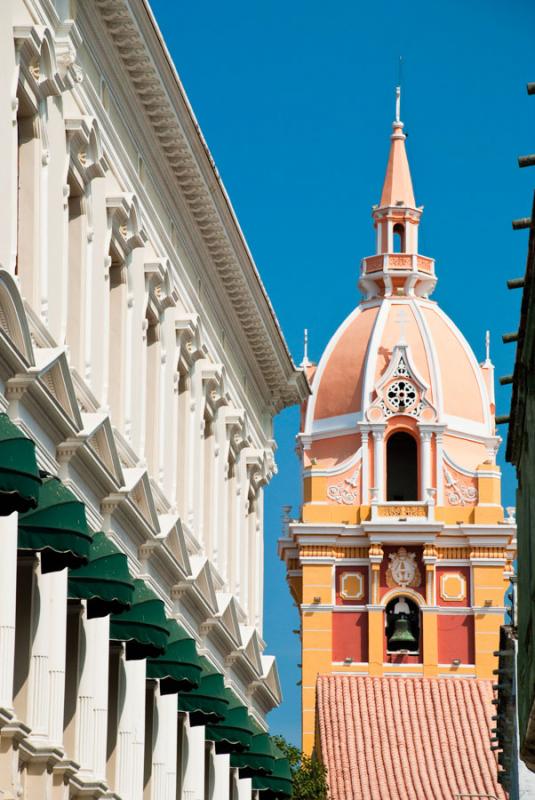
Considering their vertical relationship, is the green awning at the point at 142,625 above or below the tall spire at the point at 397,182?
below

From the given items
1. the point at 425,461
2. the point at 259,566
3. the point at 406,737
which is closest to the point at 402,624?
the point at 425,461

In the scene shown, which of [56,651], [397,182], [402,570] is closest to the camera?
[56,651]

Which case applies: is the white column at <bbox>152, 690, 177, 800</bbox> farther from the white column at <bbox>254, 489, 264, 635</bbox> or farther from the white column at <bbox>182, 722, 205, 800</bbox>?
the white column at <bbox>254, 489, 264, 635</bbox>

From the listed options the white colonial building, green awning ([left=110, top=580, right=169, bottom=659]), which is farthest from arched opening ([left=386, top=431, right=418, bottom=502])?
green awning ([left=110, top=580, right=169, bottom=659])

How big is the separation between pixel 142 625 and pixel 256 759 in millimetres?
12747

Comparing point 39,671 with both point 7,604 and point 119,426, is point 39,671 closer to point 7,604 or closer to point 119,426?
point 7,604

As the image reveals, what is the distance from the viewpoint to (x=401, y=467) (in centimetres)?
8100

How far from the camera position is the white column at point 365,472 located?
78312 millimetres

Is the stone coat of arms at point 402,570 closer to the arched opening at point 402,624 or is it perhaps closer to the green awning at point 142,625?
the arched opening at point 402,624

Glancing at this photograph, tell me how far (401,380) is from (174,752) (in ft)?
149

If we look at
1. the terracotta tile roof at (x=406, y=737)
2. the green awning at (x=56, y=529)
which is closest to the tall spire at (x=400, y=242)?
the terracotta tile roof at (x=406, y=737)

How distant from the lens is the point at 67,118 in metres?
27.0

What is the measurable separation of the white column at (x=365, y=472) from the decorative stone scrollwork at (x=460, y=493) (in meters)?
2.57

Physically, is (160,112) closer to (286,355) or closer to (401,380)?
(286,355)
